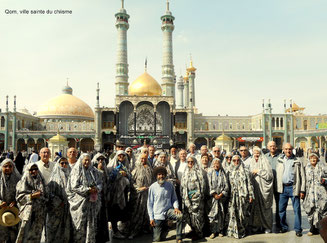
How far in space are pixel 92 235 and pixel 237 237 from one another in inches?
96.6

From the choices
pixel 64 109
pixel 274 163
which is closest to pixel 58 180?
pixel 274 163

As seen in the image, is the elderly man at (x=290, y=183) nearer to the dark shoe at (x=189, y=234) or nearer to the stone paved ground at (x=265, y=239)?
the stone paved ground at (x=265, y=239)

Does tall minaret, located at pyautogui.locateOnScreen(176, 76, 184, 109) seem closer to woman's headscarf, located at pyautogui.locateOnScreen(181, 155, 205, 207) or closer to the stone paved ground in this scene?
the stone paved ground

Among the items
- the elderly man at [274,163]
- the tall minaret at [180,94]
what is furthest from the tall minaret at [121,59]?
the elderly man at [274,163]

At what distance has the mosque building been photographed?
36125 millimetres

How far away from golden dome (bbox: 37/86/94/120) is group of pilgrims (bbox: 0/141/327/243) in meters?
42.5

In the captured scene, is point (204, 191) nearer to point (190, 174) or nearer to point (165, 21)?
point (190, 174)

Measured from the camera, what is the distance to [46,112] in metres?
45.5

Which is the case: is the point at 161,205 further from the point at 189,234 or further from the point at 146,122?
the point at 146,122

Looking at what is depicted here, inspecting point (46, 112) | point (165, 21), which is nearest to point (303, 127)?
point (165, 21)

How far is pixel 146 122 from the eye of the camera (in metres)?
37.8

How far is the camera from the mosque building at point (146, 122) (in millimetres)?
36125

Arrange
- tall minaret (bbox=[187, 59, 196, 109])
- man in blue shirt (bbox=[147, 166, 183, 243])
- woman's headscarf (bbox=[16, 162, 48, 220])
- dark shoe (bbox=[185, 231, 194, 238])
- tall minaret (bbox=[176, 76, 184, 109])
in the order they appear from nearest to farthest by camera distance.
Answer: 1. woman's headscarf (bbox=[16, 162, 48, 220])
2. man in blue shirt (bbox=[147, 166, 183, 243])
3. dark shoe (bbox=[185, 231, 194, 238])
4. tall minaret (bbox=[187, 59, 196, 109])
5. tall minaret (bbox=[176, 76, 184, 109])

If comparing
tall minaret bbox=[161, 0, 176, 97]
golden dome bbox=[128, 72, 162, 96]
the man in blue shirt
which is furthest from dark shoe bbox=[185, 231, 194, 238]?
tall minaret bbox=[161, 0, 176, 97]
